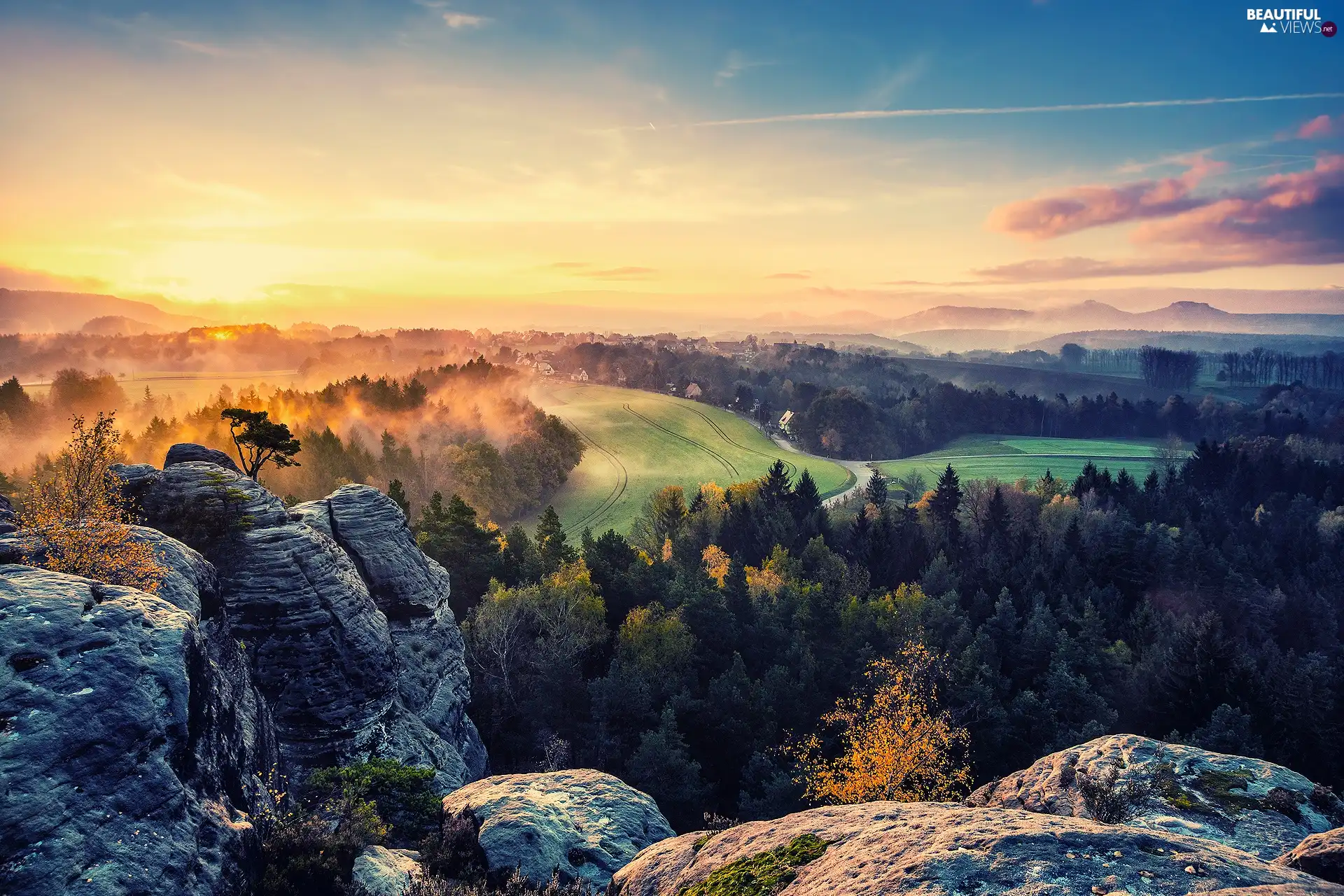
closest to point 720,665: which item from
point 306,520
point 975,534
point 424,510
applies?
point 306,520

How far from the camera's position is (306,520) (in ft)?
106

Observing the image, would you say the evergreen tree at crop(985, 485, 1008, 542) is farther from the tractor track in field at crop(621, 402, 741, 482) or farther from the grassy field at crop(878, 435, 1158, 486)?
the tractor track in field at crop(621, 402, 741, 482)

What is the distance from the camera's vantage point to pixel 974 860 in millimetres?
10516

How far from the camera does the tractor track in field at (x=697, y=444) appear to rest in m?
148

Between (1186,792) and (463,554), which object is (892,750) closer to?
(1186,792)

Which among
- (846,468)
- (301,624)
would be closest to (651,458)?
(846,468)

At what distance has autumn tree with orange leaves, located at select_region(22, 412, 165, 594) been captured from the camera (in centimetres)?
1794

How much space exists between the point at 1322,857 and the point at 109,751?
74.1 ft

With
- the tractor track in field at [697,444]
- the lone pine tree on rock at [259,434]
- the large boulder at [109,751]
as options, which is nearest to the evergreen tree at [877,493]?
the tractor track in field at [697,444]

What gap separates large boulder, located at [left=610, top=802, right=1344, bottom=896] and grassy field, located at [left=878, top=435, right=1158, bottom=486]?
142946mm

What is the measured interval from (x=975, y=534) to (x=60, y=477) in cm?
9867

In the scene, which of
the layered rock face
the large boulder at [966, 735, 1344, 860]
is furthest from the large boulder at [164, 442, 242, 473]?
the large boulder at [966, 735, 1344, 860]

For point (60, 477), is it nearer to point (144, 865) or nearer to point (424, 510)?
point (144, 865)

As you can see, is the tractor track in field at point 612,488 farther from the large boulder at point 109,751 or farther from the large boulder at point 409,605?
the large boulder at point 109,751
